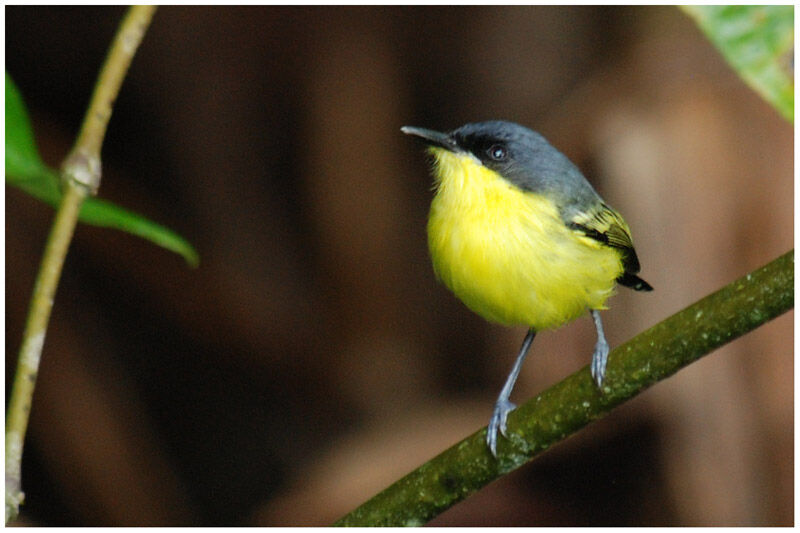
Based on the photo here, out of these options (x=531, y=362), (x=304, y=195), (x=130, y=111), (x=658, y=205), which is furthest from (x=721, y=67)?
(x=130, y=111)

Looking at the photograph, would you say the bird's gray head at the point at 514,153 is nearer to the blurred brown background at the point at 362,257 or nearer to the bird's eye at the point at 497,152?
the bird's eye at the point at 497,152

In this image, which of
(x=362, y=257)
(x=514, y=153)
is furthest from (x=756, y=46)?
(x=362, y=257)

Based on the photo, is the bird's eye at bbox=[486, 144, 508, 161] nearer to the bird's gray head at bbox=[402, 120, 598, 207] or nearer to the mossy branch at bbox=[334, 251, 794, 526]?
the bird's gray head at bbox=[402, 120, 598, 207]

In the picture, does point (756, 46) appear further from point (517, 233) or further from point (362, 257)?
point (362, 257)

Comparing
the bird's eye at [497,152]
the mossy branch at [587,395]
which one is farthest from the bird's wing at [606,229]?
the mossy branch at [587,395]

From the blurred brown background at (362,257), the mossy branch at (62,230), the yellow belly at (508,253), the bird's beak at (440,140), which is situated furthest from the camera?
the blurred brown background at (362,257)

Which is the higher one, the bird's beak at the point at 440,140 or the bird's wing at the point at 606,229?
the bird's beak at the point at 440,140
